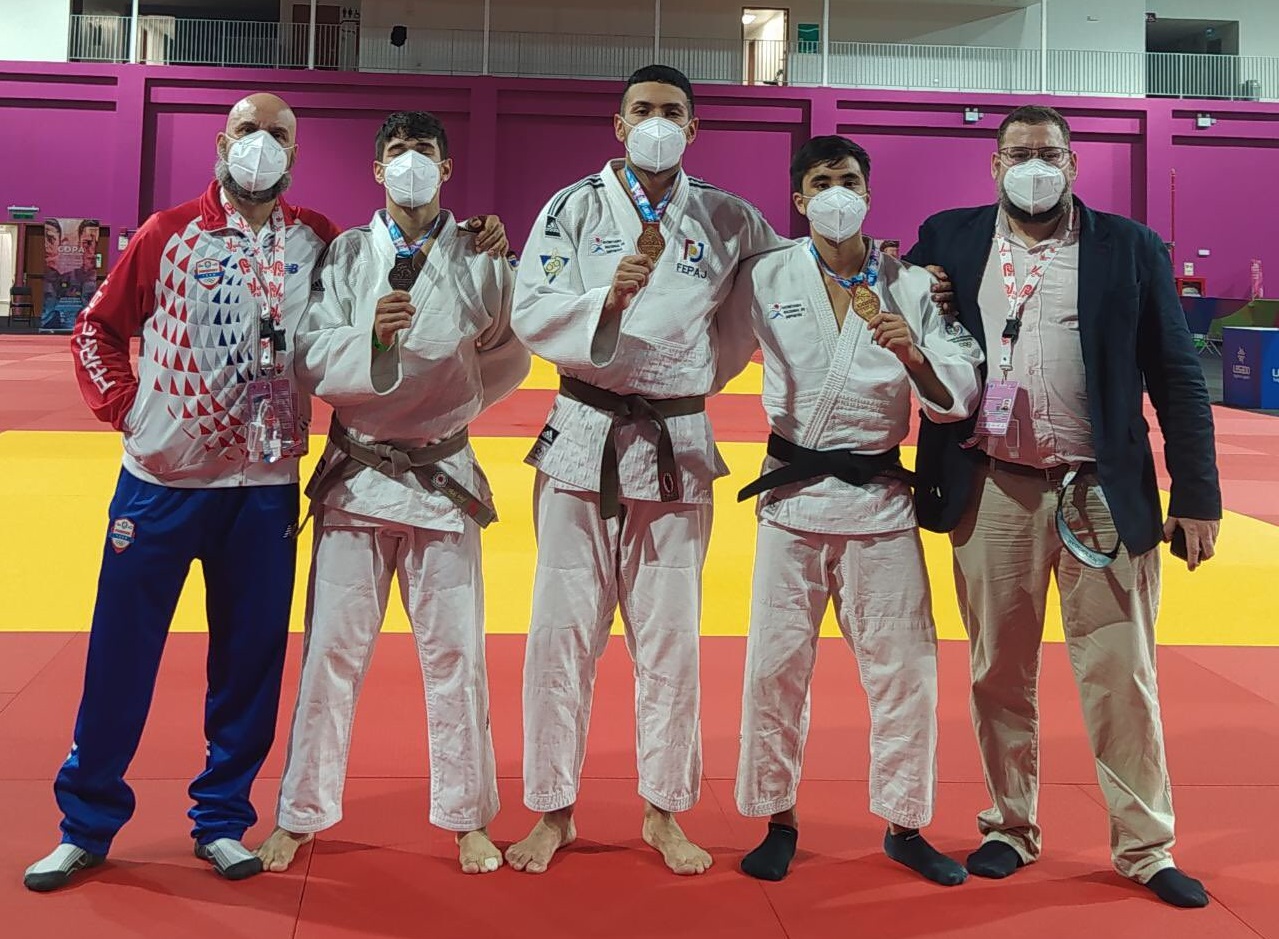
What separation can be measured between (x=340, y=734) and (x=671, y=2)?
84.7 ft

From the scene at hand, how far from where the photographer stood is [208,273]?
302 cm

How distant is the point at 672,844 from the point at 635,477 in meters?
1.01

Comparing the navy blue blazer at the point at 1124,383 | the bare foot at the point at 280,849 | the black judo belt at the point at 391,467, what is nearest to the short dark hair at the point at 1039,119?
the navy blue blazer at the point at 1124,383

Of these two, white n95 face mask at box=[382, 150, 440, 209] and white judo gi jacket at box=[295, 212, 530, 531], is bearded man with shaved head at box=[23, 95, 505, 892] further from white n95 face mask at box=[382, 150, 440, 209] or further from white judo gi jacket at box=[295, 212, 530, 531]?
white n95 face mask at box=[382, 150, 440, 209]


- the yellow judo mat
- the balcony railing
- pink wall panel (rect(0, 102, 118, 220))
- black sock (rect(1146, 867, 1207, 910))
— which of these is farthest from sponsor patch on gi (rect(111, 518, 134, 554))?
A: pink wall panel (rect(0, 102, 118, 220))

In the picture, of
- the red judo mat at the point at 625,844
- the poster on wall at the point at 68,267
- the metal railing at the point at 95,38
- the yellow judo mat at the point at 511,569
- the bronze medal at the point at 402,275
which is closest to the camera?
the red judo mat at the point at 625,844

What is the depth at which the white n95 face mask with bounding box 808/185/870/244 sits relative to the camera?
3010mm

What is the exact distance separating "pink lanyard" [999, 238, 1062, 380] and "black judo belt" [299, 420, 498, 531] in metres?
1.53

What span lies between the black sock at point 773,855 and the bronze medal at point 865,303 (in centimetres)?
142

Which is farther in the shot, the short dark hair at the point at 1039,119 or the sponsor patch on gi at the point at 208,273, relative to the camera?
the short dark hair at the point at 1039,119

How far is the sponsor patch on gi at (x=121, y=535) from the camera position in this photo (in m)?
2.98

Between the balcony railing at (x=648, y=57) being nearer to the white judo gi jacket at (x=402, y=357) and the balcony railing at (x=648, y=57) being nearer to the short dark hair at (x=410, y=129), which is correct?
the short dark hair at (x=410, y=129)

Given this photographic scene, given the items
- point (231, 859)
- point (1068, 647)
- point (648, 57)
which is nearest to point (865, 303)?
point (1068, 647)

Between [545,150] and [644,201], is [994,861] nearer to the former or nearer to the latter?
[644,201]
